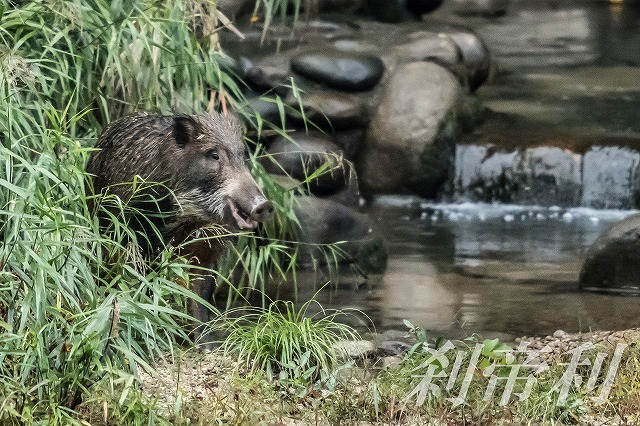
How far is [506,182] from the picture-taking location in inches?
439

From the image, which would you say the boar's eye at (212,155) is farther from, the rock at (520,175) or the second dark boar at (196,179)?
the rock at (520,175)

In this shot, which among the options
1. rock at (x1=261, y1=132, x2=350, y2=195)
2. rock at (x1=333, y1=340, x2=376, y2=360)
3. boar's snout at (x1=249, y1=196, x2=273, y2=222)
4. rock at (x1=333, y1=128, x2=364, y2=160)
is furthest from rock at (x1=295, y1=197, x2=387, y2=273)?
rock at (x1=333, y1=128, x2=364, y2=160)

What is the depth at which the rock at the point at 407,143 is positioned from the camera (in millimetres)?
11211

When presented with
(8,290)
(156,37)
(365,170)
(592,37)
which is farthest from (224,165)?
(592,37)

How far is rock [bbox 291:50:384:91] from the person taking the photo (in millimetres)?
11023

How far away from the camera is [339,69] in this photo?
11086mm

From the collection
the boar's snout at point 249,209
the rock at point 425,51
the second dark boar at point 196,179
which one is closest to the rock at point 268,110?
the rock at point 425,51

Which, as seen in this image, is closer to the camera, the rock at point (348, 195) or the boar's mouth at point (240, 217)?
the boar's mouth at point (240, 217)

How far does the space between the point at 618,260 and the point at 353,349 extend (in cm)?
→ 285

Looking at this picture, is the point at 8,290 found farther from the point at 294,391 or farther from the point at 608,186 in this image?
the point at 608,186

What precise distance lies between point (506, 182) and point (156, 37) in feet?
17.7

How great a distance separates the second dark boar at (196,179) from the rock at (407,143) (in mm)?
5406

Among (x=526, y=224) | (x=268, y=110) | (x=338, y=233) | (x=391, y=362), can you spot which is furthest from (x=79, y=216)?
(x=526, y=224)

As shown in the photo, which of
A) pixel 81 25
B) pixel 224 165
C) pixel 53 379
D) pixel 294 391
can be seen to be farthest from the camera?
pixel 81 25
